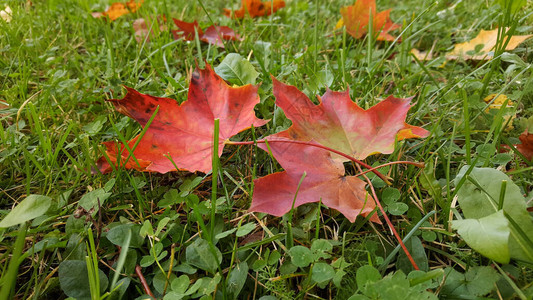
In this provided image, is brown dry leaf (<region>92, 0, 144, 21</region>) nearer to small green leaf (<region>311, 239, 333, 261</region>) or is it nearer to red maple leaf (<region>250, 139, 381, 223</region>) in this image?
red maple leaf (<region>250, 139, 381, 223</region>)

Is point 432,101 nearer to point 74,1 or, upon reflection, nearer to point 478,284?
point 478,284

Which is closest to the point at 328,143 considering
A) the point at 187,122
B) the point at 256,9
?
the point at 187,122

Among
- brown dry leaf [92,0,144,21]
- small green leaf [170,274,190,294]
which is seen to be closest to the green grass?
small green leaf [170,274,190,294]

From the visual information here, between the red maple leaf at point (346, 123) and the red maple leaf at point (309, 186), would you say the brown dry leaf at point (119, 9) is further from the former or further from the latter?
the red maple leaf at point (309, 186)

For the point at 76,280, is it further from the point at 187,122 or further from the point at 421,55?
the point at 421,55

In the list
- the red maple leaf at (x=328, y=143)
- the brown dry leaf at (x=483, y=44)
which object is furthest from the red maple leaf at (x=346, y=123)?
the brown dry leaf at (x=483, y=44)
